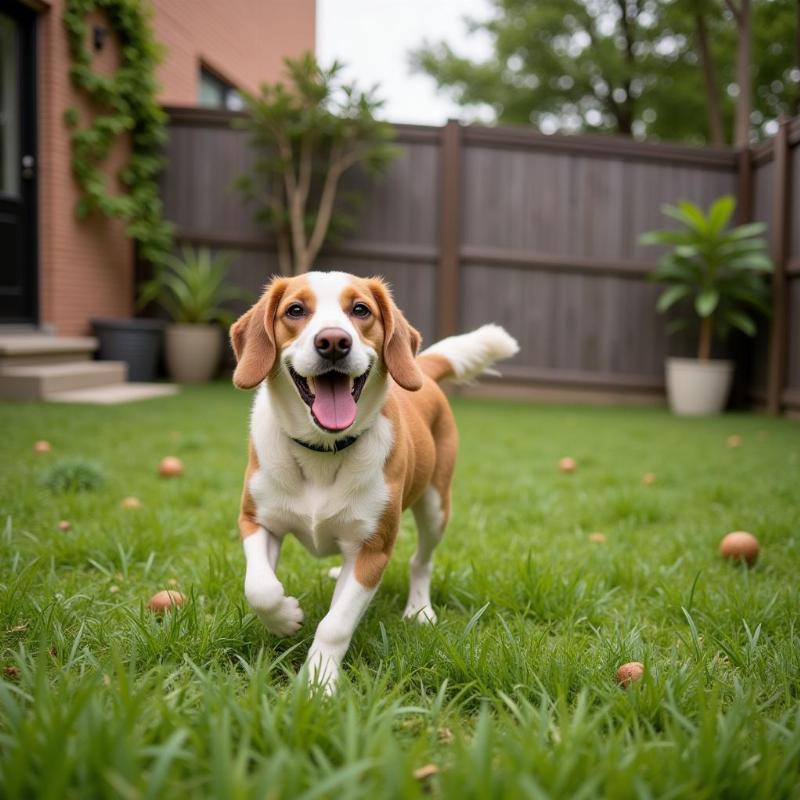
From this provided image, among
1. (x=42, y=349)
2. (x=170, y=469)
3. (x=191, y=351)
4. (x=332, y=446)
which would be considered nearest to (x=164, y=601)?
(x=332, y=446)

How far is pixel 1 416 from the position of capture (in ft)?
19.1

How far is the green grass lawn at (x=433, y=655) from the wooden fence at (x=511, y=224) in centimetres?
559

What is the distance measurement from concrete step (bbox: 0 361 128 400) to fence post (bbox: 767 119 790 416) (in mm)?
7292

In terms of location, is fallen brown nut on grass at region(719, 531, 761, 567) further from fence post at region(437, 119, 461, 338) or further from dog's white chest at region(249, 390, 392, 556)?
fence post at region(437, 119, 461, 338)

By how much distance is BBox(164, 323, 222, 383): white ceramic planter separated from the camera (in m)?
9.23

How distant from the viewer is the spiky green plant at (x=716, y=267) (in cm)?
875

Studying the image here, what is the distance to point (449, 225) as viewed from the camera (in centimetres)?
973

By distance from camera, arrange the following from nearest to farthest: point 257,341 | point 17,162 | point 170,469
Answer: point 257,341
point 170,469
point 17,162

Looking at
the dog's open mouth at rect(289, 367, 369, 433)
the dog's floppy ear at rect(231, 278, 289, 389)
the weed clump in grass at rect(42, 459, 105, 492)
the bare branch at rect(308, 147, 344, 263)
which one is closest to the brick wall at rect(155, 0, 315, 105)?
the bare branch at rect(308, 147, 344, 263)

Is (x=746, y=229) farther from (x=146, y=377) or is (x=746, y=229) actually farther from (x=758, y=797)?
(x=758, y=797)

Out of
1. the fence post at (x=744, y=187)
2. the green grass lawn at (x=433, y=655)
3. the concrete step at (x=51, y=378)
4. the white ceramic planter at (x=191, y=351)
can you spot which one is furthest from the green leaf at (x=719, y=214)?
the concrete step at (x=51, y=378)

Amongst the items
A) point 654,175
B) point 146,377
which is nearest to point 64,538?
point 146,377

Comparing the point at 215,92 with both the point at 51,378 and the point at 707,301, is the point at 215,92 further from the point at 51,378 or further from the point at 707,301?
the point at 707,301

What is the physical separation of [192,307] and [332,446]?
7520mm
